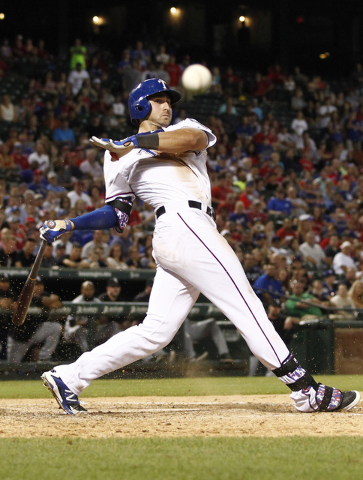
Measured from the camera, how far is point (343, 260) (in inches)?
444

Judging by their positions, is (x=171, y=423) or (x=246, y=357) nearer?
(x=171, y=423)

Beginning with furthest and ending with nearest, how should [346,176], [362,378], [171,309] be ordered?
[346,176] < [362,378] < [171,309]

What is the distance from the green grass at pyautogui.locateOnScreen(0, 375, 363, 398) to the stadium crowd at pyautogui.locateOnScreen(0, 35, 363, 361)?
0.65 metres

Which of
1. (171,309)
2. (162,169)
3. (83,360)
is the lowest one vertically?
(83,360)

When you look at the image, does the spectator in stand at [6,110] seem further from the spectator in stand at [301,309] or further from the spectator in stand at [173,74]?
the spectator in stand at [301,309]

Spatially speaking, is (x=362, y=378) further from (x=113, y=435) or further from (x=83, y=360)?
(x=113, y=435)

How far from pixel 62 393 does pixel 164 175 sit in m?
1.45

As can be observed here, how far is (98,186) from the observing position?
11023 millimetres

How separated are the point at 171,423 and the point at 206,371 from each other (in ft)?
12.6

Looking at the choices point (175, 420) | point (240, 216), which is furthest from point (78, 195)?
point (175, 420)

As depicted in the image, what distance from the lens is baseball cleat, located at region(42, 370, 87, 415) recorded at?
4.41m

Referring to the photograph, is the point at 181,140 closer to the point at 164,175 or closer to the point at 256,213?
the point at 164,175

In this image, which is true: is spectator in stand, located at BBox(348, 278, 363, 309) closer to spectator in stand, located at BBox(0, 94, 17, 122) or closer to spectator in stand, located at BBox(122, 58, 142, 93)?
spectator in stand, located at BBox(0, 94, 17, 122)

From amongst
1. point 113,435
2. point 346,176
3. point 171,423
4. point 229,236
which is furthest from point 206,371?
point 346,176
